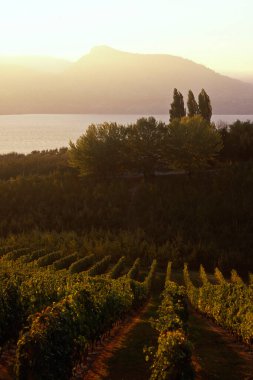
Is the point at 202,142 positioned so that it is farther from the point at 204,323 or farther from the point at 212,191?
the point at 204,323

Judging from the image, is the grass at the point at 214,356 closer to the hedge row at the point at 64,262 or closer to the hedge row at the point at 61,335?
the hedge row at the point at 61,335

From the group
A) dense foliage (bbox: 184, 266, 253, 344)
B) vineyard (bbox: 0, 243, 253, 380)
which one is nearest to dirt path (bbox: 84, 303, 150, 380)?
vineyard (bbox: 0, 243, 253, 380)

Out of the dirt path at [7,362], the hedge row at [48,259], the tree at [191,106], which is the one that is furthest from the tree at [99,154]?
the dirt path at [7,362]

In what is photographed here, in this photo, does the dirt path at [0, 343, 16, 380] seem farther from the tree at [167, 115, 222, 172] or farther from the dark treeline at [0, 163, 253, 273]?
the tree at [167, 115, 222, 172]

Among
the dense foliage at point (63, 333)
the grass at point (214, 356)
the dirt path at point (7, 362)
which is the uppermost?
the dense foliage at point (63, 333)

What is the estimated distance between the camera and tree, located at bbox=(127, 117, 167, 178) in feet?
258

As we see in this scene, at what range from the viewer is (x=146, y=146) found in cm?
7869

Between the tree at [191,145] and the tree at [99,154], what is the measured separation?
8520 millimetres

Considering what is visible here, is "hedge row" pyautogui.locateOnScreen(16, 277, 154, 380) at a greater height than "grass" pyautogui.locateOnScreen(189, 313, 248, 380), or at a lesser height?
greater

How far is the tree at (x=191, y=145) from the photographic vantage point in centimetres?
7675

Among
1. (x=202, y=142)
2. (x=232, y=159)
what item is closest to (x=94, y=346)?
(x=202, y=142)

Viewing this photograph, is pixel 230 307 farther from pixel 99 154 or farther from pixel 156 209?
pixel 99 154

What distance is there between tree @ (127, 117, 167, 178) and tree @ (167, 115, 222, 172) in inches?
82.1

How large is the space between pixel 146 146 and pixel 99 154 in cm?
807
